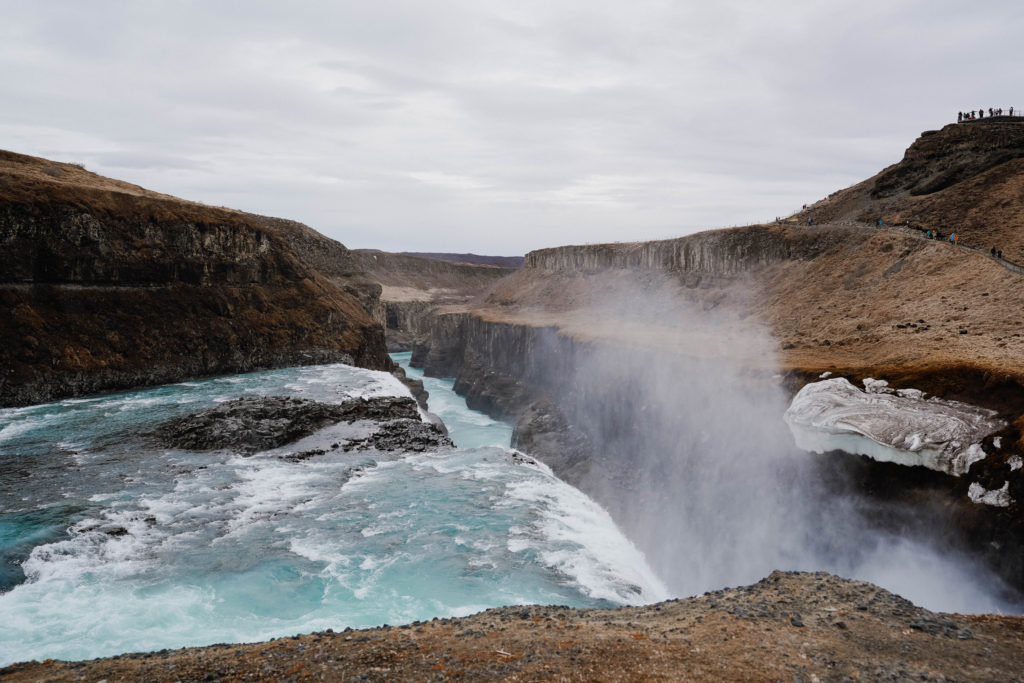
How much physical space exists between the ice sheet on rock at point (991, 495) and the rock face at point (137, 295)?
41.3 metres

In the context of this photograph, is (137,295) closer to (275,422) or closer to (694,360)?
(275,422)

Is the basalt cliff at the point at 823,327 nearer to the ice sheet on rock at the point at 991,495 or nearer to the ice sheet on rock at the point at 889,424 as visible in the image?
the ice sheet on rock at the point at 991,495

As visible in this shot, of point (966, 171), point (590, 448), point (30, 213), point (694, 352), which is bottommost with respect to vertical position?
point (590, 448)

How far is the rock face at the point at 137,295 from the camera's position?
31.9 m

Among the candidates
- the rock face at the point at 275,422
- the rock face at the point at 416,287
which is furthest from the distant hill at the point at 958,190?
the rock face at the point at 416,287

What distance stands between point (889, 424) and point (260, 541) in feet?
73.5

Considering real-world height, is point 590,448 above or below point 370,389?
below

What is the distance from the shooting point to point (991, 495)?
54.6 ft

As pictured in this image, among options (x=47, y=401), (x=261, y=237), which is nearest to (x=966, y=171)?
(x=261, y=237)

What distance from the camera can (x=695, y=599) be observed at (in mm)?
12789

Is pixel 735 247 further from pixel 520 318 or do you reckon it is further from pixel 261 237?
pixel 261 237

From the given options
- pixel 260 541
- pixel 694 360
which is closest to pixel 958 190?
pixel 694 360

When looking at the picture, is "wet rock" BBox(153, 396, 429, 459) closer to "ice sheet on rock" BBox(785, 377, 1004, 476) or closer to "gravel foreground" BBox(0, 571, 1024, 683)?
"gravel foreground" BBox(0, 571, 1024, 683)

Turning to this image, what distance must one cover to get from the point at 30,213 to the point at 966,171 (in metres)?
76.7
